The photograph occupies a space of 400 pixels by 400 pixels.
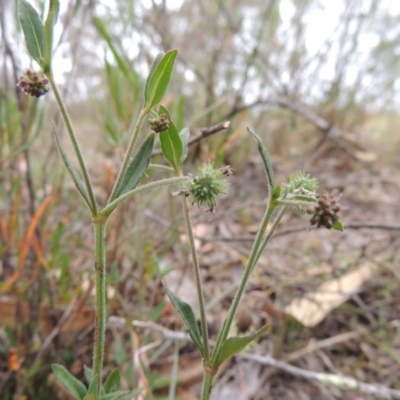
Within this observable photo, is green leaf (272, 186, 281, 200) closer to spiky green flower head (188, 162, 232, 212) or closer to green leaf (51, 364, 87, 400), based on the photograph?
spiky green flower head (188, 162, 232, 212)

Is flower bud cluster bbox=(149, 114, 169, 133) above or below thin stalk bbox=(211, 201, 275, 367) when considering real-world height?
above

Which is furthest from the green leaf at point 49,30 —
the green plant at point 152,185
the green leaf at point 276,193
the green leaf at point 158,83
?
the green leaf at point 276,193

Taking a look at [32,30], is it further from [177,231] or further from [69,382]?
[177,231]

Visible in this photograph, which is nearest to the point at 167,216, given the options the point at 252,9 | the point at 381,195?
the point at 381,195

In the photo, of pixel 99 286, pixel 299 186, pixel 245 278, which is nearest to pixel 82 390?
pixel 99 286

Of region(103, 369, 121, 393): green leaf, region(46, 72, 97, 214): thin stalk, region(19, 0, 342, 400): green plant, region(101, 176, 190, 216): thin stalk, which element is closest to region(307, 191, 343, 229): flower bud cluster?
region(19, 0, 342, 400): green plant

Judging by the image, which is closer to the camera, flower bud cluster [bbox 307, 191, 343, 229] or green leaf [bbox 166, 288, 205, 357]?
flower bud cluster [bbox 307, 191, 343, 229]

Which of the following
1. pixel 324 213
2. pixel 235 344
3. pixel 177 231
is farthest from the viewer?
pixel 177 231
